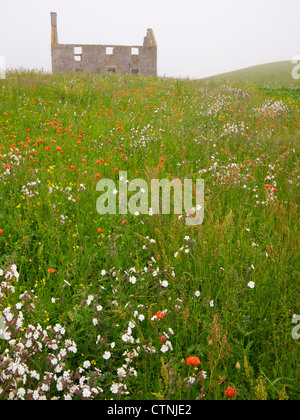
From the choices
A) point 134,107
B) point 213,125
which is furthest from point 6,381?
point 134,107

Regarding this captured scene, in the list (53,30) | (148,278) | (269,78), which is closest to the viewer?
(148,278)

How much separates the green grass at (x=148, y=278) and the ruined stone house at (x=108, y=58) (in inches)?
1210

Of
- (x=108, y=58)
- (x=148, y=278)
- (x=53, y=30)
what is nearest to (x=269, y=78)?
(x=108, y=58)

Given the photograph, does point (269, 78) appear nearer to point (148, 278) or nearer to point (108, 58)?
point (108, 58)

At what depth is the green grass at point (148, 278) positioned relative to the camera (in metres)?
1.96

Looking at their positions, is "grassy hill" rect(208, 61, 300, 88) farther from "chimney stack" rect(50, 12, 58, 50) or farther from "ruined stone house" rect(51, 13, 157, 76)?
"chimney stack" rect(50, 12, 58, 50)

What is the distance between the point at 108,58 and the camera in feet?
111

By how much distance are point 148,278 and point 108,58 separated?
36.0 m

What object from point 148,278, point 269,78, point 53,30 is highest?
point 53,30

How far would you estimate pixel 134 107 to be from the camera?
8.64m

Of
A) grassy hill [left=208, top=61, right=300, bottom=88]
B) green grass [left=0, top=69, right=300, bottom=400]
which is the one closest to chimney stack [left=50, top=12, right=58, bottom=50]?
grassy hill [left=208, top=61, right=300, bottom=88]

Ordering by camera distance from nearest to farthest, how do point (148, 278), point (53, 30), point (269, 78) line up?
point (148, 278) < point (53, 30) < point (269, 78)

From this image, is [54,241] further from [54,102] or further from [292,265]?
[54,102]
